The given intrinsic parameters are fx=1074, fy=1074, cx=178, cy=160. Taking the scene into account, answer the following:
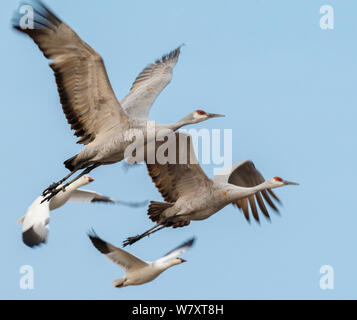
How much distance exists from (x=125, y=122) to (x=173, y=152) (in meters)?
1.02

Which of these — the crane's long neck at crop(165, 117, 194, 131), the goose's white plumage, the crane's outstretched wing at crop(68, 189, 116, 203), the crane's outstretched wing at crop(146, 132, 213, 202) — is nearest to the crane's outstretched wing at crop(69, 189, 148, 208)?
the crane's outstretched wing at crop(68, 189, 116, 203)

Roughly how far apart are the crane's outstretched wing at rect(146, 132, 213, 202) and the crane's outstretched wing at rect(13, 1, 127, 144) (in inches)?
43.6

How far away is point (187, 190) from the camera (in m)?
18.3

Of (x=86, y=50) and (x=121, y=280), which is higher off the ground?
(x=86, y=50)

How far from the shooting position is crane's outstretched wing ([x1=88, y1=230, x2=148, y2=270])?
712 inches

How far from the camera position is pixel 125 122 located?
57.1ft

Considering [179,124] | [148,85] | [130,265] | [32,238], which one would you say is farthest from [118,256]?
[148,85]

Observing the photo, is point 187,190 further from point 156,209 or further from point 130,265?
point 130,265

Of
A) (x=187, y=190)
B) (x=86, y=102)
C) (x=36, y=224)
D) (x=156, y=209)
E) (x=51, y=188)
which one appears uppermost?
(x=86, y=102)

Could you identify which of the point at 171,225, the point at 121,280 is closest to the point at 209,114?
the point at 171,225

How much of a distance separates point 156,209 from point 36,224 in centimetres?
208

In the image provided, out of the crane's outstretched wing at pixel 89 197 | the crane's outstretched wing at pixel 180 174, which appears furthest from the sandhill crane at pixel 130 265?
the crane's outstretched wing at pixel 89 197

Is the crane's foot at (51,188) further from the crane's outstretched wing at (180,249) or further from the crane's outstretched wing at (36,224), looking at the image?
the crane's outstretched wing at (180,249)
